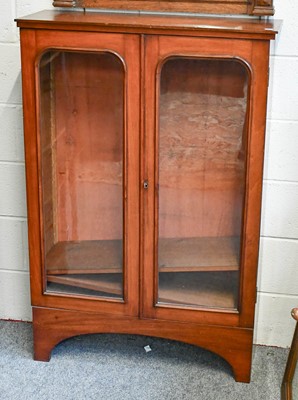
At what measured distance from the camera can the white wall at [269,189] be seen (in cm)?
232

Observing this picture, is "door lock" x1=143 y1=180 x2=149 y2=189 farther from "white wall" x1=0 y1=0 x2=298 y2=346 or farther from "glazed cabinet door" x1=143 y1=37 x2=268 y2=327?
"white wall" x1=0 y1=0 x2=298 y2=346

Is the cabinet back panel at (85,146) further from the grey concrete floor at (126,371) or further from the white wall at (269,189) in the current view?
the grey concrete floor at (126,371)

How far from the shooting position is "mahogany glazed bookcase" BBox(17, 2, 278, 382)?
2055 millimetres

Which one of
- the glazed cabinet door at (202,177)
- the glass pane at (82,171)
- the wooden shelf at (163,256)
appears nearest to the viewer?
the glazed cabinet door at (202,177)

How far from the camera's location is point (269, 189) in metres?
2.43

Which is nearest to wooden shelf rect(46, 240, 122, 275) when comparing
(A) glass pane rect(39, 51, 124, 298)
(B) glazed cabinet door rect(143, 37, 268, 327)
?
(A) glass pane rect(39, 51, 124, 298)

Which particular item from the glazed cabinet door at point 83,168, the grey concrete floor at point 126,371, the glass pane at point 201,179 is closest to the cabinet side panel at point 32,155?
the glazed cabinet door at point 83,168

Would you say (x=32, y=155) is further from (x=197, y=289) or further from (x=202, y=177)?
(x=197, y=289)

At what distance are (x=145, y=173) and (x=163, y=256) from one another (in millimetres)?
276

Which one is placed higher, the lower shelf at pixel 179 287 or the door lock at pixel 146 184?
the door lock at pixel 146 184

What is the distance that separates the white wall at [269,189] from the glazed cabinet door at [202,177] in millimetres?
283

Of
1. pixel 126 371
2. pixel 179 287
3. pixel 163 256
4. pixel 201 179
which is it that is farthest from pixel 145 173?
pixel 126 371

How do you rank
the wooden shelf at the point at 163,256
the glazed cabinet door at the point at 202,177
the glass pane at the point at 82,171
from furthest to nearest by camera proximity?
the wooden shelf at the point at 163,256 < the glass pane at the point at 82,171 < the glazed cabinet door at the point at 202,177

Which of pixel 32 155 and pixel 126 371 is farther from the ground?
pixel 32 155
